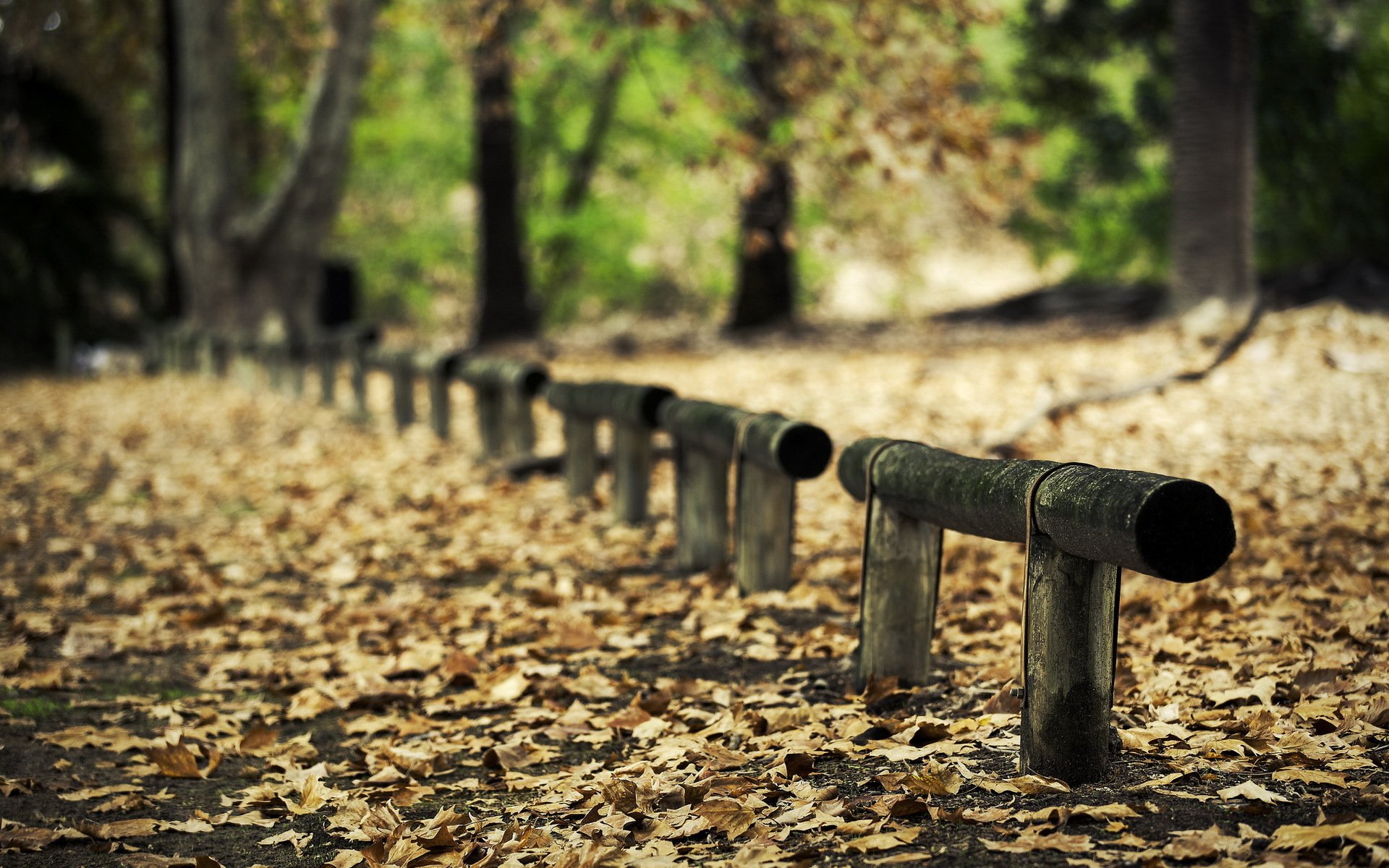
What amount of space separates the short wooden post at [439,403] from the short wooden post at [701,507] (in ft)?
15.1

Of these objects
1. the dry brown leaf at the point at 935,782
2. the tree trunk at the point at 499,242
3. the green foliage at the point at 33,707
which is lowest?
the green foliage at the point at 33,707

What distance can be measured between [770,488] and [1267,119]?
12.1 m

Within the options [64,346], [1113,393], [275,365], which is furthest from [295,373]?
[1113,393]

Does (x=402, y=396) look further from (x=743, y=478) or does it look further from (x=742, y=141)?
(x=743, y=478)

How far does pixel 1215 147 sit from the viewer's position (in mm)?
11320

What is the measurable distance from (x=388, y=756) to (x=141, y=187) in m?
31.5

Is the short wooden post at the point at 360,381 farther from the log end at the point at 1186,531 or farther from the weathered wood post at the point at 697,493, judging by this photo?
the log end at the point at 1186,531

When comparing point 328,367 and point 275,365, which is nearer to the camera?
point 328,367

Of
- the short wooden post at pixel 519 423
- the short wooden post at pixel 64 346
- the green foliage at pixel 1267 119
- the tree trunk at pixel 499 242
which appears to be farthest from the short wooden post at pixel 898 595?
the short wooden post at pixel 64 346

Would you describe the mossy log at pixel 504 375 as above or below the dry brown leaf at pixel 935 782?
above

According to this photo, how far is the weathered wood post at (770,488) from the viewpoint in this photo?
187 inches

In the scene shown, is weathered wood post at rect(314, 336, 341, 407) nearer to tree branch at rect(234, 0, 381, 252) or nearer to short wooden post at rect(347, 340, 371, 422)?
short wooden post at rect(347, 340, 371, 422)

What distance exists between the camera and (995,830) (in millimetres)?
2949

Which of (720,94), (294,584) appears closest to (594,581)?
(294,584)
